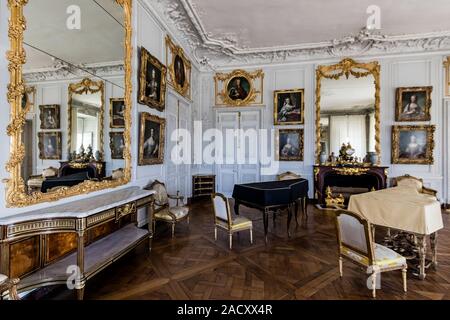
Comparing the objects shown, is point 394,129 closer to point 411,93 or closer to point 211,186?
point 411,93

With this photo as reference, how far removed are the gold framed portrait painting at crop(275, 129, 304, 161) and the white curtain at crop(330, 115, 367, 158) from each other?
0.98m

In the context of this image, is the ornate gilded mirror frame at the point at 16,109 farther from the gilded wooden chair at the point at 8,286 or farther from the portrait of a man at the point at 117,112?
the portrait of a man at the point at 117,112

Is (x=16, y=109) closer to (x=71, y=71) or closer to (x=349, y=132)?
(x=71, y=71)

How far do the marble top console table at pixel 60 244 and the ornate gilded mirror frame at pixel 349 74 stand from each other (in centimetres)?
659

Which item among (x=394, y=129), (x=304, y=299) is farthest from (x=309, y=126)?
(x=304, y=299)

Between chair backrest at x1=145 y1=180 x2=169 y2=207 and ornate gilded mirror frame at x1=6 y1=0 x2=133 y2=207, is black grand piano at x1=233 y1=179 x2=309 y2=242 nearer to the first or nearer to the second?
chair backrest at x1=145 y1=180 x2=169 y2=207

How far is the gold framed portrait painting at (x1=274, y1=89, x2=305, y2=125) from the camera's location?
7.92 m

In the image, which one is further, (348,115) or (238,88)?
(238,88)

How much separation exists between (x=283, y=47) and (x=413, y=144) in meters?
4.97

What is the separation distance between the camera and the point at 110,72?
12.3 feet

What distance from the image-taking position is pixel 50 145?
286 centimetres

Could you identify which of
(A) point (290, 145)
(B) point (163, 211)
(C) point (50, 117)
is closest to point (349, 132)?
(A) point (290, 145)

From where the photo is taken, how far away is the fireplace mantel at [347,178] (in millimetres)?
6926

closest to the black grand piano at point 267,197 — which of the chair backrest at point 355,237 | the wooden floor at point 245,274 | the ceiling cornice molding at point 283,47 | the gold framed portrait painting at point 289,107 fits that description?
the wooden floor at point 245,274
